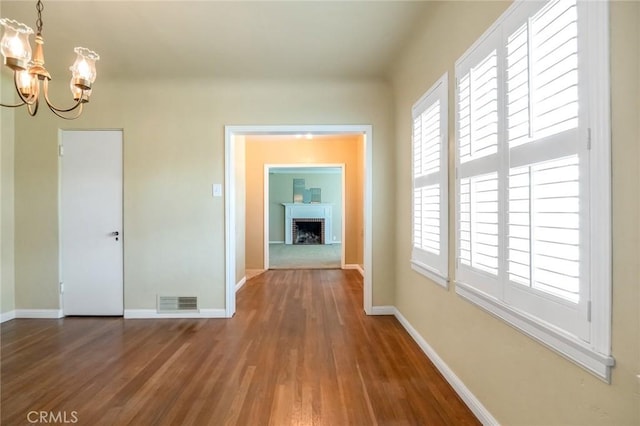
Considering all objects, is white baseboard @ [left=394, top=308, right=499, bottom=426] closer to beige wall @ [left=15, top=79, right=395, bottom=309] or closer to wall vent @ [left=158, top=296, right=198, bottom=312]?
beige wall @ [left=15, top=79, right=395, bottom=309]

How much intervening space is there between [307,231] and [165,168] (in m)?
7.32

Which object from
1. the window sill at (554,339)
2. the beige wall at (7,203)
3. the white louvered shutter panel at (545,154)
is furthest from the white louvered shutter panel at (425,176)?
the beige wall at (7,203)

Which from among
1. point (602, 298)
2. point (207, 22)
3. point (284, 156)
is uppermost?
point (207, 22)

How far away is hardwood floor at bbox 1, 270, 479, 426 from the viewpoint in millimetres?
1736

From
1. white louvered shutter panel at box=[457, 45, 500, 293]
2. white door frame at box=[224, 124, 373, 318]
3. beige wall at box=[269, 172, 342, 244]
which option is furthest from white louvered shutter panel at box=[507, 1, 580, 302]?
beige wall at box=[269, 172, 342, 244]

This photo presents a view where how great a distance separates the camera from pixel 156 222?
335 cm

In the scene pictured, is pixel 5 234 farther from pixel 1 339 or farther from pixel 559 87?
pixel 559 87

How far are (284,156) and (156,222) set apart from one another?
3.06m

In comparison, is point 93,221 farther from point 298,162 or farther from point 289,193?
point 289,193

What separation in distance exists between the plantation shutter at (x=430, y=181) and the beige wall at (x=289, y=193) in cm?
776

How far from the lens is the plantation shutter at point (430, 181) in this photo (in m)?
2.11

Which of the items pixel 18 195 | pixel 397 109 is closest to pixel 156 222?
pixel 18 195

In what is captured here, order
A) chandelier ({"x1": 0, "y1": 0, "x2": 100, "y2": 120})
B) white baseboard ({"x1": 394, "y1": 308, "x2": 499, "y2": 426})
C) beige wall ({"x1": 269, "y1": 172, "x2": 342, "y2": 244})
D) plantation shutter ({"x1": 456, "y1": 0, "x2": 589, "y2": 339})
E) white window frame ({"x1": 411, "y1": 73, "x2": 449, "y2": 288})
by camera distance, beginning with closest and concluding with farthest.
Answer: plantation shutter ({"x1": 456, "y1": 0, "x2": 589, "y2": 339}) < chandelier ({"x1": 0, "y1": 0, "x2": 100, "y2": 120}) < white baseboard ({"x1": 394, "y1": 308, "x2": 499, "y2": 426}) < white window frame ({"x1": 411, "y1": 73, "x2": 449, "y2": 288}) < beige wall ({"x1": 269, "y1": 172, "x2": 342, "y2": 244})
